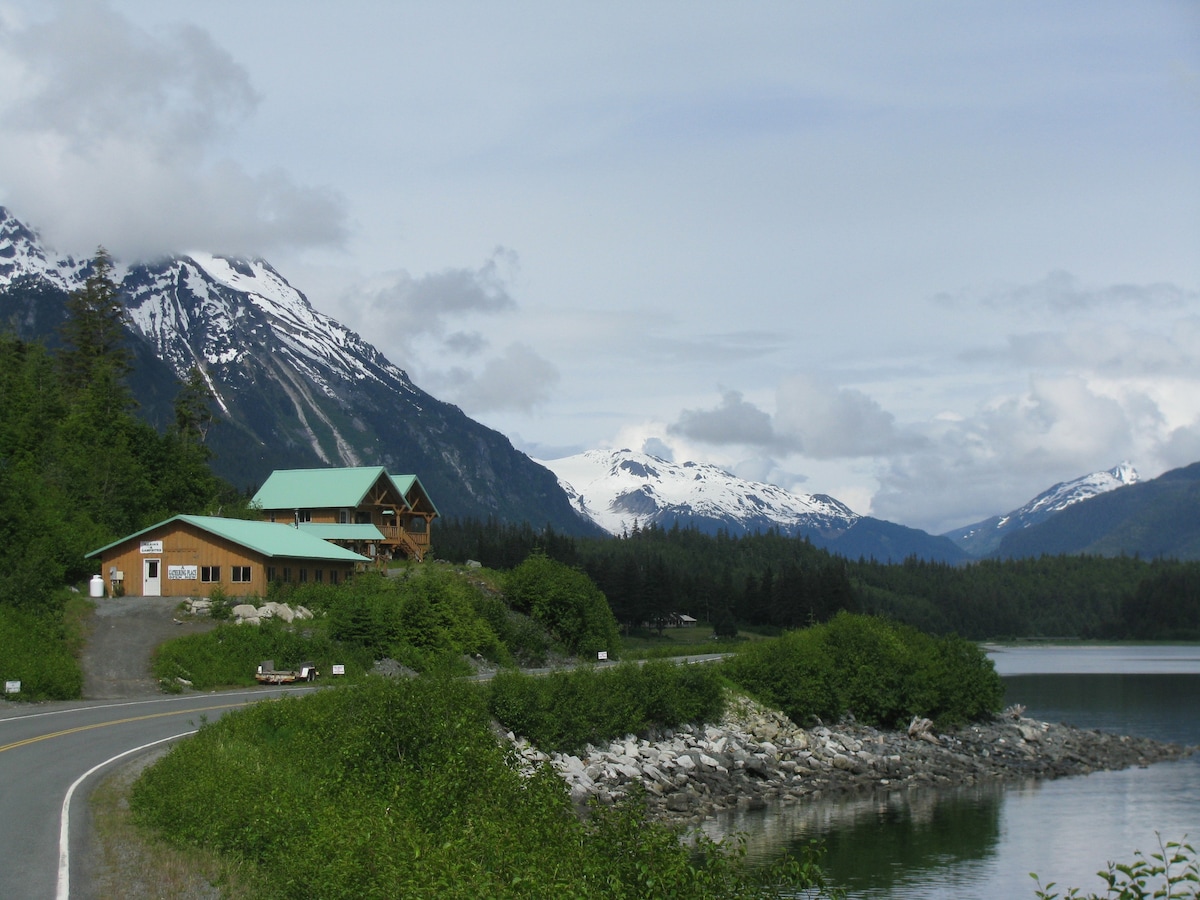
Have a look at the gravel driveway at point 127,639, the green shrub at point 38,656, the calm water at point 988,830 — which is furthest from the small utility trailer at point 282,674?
the calm water at point 988,830

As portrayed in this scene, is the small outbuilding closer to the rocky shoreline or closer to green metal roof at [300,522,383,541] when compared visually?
green metal roof at [300,522,383,541]

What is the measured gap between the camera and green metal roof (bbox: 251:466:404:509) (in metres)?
84.1

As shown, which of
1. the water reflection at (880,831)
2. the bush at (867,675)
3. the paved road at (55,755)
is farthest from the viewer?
the bush at (867,675)

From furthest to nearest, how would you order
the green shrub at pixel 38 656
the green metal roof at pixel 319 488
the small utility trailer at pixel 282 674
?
1. the green metal roof at pixel 319 488
2. the small utility trailer at pixel 282 674
3. the green shrub at pixel 38 656

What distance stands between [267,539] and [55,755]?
37242 millimetres

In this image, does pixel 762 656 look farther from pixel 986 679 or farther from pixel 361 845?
pixel 361 845

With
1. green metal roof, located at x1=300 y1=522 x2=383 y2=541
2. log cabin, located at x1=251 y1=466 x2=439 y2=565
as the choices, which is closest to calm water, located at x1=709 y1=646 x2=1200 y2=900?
green metal roof, located at x1=300 y1=522 x2=383 y2=541

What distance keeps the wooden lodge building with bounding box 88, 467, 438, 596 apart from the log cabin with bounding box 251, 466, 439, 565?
8 centimetres

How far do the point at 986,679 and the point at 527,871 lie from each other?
62.2 m

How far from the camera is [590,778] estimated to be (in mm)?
43688

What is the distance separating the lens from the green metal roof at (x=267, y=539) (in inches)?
2494

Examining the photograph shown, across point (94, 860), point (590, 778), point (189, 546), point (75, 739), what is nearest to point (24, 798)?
point (94, 860)

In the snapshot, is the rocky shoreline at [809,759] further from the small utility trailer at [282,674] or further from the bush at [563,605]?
the bush at [563,605]

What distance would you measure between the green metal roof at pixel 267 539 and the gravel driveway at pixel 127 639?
14.3ft
